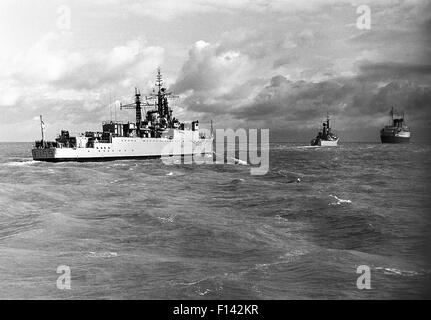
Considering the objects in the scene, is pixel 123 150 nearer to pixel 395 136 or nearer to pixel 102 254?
pixel 102 254

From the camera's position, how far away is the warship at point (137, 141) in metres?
72.1

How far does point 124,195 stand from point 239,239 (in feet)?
55.0

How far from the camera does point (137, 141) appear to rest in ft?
271

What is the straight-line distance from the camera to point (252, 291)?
10750mm

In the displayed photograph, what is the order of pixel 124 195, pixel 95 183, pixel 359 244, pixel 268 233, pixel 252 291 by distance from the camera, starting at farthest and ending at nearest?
pixel 95 183 → pixel 124 195 → pixel 268 233 → pixel 359 244 → pixel 252 291

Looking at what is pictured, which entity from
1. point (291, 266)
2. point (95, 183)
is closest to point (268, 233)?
point (291, 266)

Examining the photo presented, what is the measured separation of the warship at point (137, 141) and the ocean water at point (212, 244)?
138ft

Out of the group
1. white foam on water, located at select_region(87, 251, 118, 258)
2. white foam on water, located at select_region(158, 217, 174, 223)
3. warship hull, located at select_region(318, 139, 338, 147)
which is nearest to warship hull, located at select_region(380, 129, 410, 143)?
warship hull, located at select_region(318, 139, 338, 147)

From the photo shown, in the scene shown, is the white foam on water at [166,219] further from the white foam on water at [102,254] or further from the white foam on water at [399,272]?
the white foam on water at [399,272]

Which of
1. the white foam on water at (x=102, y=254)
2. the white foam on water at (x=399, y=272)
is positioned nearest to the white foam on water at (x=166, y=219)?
the white foam on water at (x=102, y=254)

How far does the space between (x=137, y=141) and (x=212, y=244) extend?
68.6 metres

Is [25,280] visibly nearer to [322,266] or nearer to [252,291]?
[252,291]
